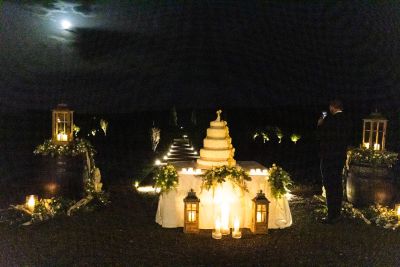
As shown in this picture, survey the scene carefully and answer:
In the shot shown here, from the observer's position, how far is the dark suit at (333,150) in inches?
335

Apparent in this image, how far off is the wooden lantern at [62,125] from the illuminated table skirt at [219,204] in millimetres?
3006

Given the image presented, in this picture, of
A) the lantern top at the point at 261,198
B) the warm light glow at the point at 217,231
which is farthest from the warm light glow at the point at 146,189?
the lantern top at the point at 261,198

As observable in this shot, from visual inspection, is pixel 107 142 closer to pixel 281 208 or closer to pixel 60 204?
pixel 60 204

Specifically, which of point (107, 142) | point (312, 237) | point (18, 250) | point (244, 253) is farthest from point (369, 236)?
point (107, 142)

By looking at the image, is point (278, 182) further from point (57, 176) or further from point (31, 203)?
point (31, 203)

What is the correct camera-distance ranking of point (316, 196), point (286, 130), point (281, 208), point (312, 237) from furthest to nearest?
point (286, 130) < point (316, 196) < point (281, 208) < point (312, 237)

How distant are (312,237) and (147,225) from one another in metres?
3.21

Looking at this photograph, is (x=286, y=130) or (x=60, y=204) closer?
(x=60, y=204)

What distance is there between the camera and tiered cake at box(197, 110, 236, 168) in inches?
340

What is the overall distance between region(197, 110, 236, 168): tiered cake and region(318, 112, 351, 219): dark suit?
1.91m

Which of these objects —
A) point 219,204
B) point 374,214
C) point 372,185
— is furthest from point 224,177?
point 372,185

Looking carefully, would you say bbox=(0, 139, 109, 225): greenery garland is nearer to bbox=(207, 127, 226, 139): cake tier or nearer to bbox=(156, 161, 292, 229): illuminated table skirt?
bbox=(156, 161, 292, 229): illuminated table skirt

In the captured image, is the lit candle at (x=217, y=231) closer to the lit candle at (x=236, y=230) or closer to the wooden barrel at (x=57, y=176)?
the lit candle at (x=236, y=230)

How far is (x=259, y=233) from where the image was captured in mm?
7977
